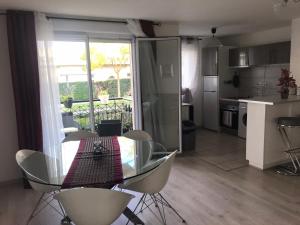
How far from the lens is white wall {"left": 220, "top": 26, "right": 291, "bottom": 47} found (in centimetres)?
518

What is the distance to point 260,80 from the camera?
5.82 m

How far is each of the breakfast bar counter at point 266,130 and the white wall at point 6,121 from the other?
3423 millimetres

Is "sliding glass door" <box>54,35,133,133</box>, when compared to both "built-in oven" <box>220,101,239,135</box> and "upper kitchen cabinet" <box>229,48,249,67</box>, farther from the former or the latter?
"upper kitchen cabinet" <box>229,48,249,67</box>

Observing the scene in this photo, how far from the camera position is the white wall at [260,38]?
17.0ft

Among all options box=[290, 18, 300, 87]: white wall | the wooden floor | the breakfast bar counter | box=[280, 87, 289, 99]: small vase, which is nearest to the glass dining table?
the wooden floor

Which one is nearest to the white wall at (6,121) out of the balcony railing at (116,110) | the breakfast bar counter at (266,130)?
the balcony railing at (116,110)

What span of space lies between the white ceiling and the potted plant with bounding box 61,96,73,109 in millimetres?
1369

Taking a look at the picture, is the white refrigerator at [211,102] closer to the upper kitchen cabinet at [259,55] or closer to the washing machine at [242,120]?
the washing machine at [242,120]

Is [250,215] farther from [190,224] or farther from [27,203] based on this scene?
[27,203]

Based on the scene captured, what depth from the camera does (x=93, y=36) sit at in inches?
158

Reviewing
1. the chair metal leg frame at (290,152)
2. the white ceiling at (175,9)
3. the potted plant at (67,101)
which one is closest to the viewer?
the white ceiling at (175,9)

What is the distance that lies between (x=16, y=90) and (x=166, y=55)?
253 centimetres

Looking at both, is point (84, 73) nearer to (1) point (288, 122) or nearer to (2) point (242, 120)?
(1) point (288, 122)

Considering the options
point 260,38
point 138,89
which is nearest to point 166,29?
point 138,89
